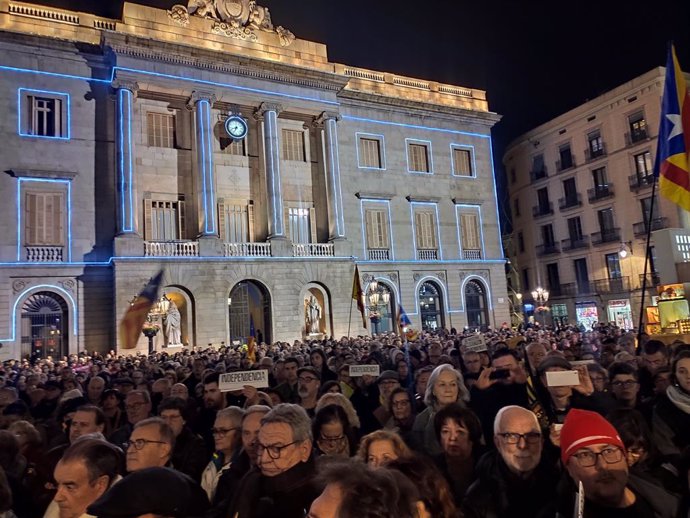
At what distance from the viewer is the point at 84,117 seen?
2425cm

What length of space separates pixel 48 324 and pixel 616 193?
34224 millimetres

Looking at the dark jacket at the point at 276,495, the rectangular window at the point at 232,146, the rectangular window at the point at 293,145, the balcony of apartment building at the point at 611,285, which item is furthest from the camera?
the balcony of apartment building at the point at 611,285

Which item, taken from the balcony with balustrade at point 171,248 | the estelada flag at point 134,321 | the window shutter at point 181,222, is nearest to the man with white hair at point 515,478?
the estelada flag at point 134,321

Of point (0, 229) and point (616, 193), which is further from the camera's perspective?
point (616, 193)

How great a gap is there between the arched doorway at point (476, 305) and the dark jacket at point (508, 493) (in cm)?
2974

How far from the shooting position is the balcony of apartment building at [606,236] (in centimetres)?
3550

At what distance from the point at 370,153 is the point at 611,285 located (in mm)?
18363

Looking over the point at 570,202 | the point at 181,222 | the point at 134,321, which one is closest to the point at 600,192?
the point at 570,202

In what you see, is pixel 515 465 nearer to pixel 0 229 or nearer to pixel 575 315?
pixel 0 229

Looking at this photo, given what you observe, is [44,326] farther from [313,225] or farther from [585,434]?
[585,434]

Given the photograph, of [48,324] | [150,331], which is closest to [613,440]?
[150,331]

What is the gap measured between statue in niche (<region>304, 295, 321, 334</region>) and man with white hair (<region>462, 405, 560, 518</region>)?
24.1 m

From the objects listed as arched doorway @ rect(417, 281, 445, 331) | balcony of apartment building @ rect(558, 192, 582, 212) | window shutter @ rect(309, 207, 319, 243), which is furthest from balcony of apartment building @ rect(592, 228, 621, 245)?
window shutter @ rect(309, 207, 319, 243)

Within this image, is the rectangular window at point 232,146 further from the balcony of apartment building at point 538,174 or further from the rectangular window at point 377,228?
the balcony of apartment building at point 538,174
